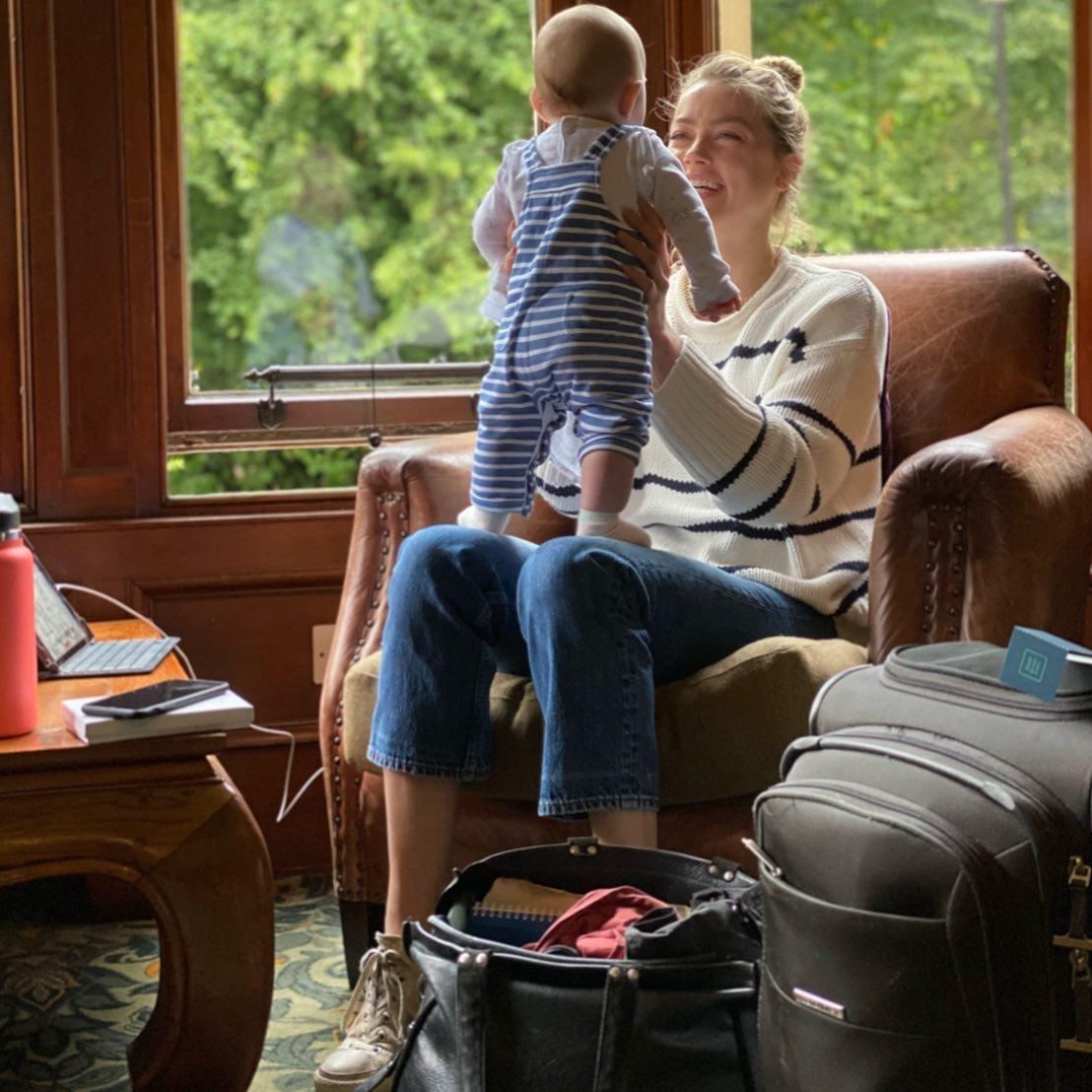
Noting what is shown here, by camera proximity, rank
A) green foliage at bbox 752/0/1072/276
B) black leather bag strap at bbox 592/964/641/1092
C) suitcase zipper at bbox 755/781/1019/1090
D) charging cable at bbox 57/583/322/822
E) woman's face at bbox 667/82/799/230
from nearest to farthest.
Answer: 1. suitcase zipper at bbox 755/781/1019/1090
2. black leather bag strap at bbox 592/964/641/1092
3. woman's face at bbox 667/82/799/230
4. charging cable at bbox 57/583/322/822
5. green foliage at bbox 752/0/1072/276

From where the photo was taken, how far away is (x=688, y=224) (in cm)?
190

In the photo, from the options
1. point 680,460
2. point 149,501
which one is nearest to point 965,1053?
point 680,460

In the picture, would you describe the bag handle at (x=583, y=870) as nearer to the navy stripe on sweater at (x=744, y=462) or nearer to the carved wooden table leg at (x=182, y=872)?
the carved wooden table leg at (x=182, y=872)

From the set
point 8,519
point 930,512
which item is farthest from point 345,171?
point 930,512

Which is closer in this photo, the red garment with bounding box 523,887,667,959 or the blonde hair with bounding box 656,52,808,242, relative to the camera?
the red garment with bounding box 523,887,667,959

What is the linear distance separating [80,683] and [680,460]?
30.7 inches

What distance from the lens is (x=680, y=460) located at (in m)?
1.91

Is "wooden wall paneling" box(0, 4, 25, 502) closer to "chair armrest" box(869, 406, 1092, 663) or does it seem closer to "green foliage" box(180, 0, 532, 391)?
"green foliage" box(180, 0, 532, 391)

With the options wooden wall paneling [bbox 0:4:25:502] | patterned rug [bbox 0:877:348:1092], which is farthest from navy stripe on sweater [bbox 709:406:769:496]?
wooden wall paneling [bbox 0:4:25:502]

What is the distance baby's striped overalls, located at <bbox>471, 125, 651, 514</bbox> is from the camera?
1843mm

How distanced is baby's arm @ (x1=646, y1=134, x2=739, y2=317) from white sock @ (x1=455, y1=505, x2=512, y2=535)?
0.37m

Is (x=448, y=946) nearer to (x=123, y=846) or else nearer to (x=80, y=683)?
(x=123, y=846)

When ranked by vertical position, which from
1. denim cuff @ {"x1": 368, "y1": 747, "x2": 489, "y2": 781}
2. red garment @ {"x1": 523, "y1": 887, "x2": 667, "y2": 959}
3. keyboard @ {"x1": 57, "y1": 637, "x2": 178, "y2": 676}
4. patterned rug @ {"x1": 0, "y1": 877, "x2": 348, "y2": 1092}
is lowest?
patterned rug @ {"x1": 0, "y1": 877, "x2": 348, "y2": 1092}

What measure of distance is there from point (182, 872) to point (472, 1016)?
15.1 inches
